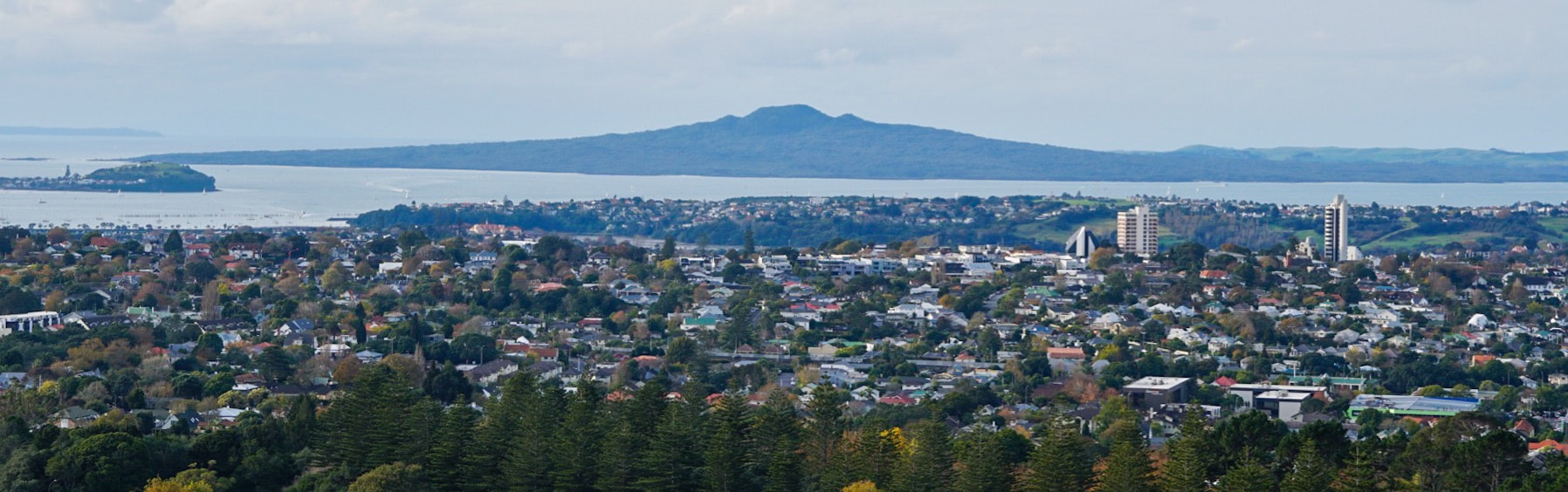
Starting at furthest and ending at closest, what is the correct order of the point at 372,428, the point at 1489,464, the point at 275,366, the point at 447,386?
the point at 275,366, the point at 447,386, the point at 372,428, the point at 1489,464

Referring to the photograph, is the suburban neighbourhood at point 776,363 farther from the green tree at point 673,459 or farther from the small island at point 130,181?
the small island at point 130,181

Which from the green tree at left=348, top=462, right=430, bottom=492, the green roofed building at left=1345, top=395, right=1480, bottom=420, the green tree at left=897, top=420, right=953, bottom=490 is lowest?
the green roofed building at left=1345, top=395, right=1480, bottom=420

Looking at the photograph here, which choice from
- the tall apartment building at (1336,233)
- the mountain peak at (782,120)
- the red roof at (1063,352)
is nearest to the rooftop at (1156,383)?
the red roof at (1063,352)

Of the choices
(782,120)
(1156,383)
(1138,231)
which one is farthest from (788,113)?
(1156,383)

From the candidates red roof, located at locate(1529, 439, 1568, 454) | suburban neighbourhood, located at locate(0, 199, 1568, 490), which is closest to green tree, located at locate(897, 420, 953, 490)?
suburban neighbourhood, located at locate(0, 199, 1568, 490)

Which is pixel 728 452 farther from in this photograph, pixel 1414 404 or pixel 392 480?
pixel 1414 404

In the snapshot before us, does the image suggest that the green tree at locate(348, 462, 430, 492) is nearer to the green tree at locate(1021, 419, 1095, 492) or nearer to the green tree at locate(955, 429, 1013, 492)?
the green tree at locate(955, 429, 1013, 492)
